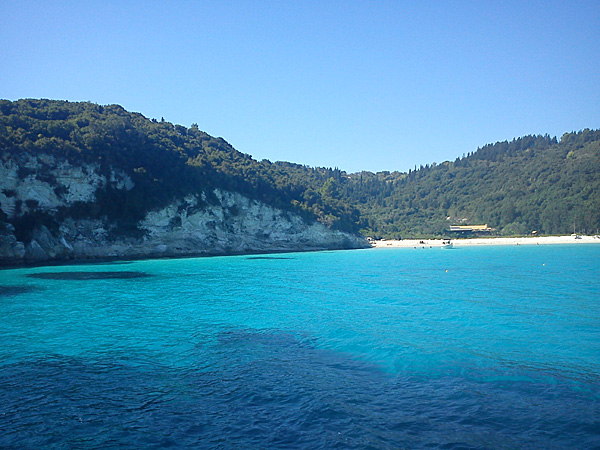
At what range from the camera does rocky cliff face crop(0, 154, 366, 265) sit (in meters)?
44.2

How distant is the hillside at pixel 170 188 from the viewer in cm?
4675

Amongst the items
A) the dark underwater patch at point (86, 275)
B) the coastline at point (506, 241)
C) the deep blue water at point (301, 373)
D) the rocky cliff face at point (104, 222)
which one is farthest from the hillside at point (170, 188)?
the deep blue water at point (301, 373)

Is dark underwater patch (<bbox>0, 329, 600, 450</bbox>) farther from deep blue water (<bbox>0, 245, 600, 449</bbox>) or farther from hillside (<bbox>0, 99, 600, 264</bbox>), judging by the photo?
hillside (<bbox>0, 99, 600, 264</bbox>)

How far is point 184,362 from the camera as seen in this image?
36.0 ft

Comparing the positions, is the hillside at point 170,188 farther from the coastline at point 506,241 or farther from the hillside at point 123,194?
the coastline at point 506,241

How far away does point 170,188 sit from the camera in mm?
61000

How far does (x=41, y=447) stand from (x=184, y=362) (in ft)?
15.2

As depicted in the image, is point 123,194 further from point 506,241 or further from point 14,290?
point 506,241

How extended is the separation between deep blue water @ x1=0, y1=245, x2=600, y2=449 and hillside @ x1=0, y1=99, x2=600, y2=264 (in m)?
30.4

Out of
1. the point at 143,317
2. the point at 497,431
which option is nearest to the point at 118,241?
the point at 143,317

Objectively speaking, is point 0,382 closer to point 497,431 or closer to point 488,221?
point 497,431

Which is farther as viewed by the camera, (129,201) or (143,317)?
(129,201)

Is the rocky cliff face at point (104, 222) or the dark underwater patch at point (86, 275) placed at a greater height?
the rocky cliff face at point (104, 222)

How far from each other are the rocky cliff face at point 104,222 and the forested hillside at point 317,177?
0.98 metres
